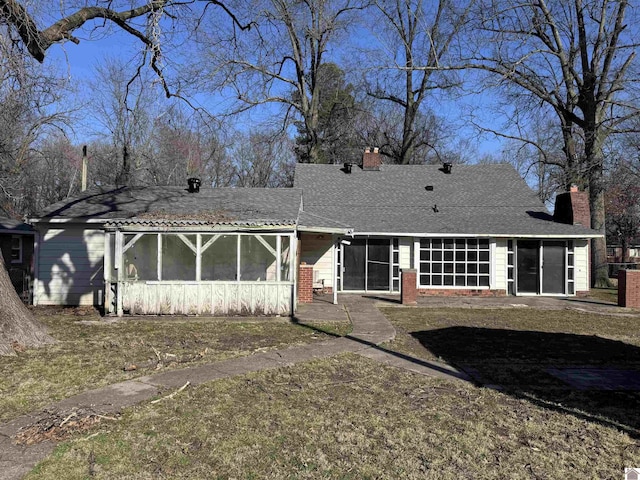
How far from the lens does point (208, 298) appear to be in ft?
40.9

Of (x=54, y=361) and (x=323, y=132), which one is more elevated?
(x=323, y=132)

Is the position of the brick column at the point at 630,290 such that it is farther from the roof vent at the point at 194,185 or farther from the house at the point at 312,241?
the roof vent at the point at 194,185

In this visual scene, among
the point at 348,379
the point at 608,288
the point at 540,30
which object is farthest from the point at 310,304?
the point at 540,30

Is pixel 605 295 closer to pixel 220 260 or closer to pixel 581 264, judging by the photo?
pixel 581 264

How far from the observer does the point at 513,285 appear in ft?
58.7

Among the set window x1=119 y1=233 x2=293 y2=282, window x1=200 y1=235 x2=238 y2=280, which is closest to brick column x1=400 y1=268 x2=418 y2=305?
window x1=119 y1=233 x2=293 y2=282

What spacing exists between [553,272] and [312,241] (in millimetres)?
9136

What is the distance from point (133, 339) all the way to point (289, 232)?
4.81 m

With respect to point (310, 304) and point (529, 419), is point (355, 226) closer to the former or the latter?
point (310, 304)

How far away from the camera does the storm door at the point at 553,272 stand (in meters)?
17.8

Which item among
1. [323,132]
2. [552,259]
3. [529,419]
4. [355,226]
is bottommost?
[529,419]

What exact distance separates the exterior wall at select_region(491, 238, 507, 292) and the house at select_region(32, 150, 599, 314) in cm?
4

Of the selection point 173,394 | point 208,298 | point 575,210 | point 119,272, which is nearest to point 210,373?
point 173,394

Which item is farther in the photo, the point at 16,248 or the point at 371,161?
the point at 371,161
